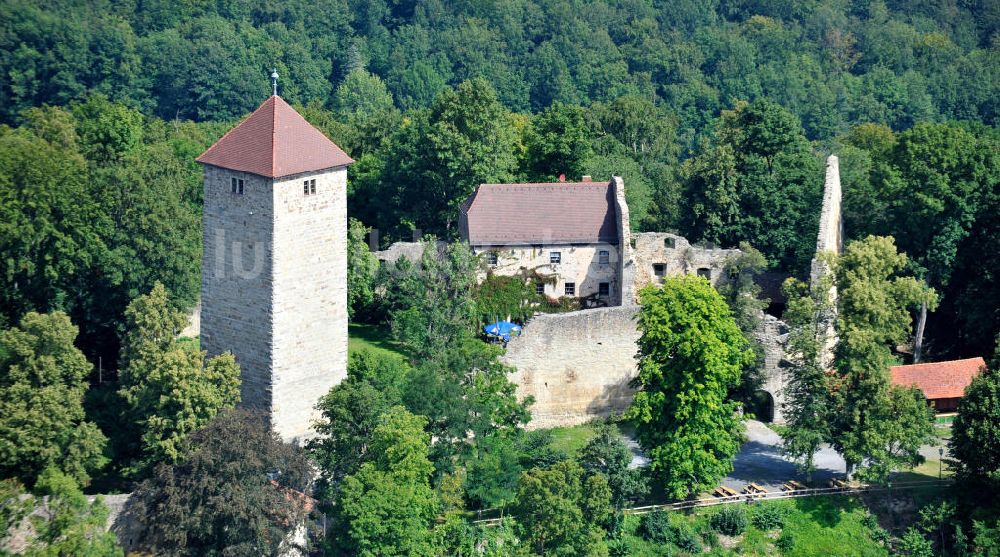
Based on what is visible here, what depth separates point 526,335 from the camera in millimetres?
57219

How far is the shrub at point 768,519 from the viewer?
53781mm

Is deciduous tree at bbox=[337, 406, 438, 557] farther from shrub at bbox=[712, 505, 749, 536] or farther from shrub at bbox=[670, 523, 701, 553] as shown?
shrub at bbox=[712, 505, 749, 536]

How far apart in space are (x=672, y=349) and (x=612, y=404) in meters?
5.27

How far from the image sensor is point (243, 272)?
52.7 metres

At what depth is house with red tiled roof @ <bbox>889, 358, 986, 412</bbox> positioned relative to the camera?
194 feet

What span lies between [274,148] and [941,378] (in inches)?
915

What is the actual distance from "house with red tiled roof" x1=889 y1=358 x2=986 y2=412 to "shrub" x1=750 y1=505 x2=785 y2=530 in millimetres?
7509

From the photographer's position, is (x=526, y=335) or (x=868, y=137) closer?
(x=526, y=335)

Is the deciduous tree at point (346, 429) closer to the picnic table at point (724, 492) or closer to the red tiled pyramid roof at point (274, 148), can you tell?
the red tiled pyramid roof at point (274, 148)

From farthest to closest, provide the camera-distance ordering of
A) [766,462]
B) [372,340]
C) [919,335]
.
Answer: [919,335], [372,340], [766,462]

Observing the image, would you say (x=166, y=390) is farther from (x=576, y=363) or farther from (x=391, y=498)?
(x=576, y=363)

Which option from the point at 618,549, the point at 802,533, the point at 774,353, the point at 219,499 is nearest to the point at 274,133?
the point at 219,499

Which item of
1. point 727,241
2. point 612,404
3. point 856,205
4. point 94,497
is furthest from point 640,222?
point 94,497

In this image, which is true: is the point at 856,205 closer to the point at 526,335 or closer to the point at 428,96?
the point at 526,335
